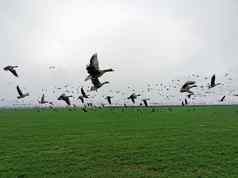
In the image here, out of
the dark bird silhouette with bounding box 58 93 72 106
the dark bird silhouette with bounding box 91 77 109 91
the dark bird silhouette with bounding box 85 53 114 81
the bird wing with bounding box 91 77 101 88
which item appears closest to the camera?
the dark bird silhouette with bounding box 85 53 114 81

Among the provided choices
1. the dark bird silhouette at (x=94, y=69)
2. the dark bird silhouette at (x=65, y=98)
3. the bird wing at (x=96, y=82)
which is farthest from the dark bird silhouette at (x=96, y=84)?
the dark bird silhouette at (x=65, y=98)

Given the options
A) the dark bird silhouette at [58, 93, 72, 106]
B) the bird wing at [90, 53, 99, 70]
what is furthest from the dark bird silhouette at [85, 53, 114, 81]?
the dark bird silhouette at [58, 93, 72, 106]

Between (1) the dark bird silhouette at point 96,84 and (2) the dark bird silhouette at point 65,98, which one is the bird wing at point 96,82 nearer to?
(1) the dark bird silhouette at point 96,84

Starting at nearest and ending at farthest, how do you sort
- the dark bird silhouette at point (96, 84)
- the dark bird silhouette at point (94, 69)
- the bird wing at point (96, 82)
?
the dark bird silhouette at point (94, 69), the bird wing at point (96, 82), the dark bird silhouette at point (96, 84)

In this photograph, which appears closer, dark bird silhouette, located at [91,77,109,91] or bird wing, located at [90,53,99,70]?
bird wing, located at [90,53,99,70]

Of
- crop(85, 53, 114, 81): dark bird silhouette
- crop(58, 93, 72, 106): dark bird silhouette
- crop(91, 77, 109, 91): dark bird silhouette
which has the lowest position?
crop(58, 93, 72, 106): dark bird silhouette

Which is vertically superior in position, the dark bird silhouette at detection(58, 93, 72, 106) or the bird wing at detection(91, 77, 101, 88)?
the bird wing at detection(91, 77, 101, 88)

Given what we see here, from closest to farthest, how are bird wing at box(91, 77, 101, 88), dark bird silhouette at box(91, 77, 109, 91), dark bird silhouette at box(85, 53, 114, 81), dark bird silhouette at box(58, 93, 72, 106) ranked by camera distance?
dark bird silhouette at box(85, 53, 114, 81), bird wing at box(91, 77, 101, 88), dark bird silhouette at box(91, 77, 109, 91), dark bird silhouette at box(58, 93, 72, 106)

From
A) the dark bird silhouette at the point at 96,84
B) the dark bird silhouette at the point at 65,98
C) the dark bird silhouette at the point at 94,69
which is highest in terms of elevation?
the dark bird silhouette at the point at 94,69

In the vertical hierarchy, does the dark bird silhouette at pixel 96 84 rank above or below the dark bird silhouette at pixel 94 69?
below

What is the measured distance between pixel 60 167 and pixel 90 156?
2719 mm

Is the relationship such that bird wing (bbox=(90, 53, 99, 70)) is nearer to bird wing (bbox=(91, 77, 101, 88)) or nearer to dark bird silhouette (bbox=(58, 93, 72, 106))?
bird wing (bbox=(91, 77, 101, 88))

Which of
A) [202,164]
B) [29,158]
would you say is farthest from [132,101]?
[29,158]

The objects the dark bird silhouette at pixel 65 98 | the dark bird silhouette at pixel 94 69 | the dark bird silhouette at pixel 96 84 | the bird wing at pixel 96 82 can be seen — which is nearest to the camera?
the dark bird silhouette at pixel 94 69
